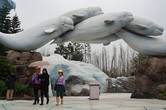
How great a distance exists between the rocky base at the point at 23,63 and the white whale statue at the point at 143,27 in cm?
517

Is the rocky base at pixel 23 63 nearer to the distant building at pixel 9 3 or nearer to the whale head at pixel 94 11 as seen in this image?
the whale head at pixel 94 11

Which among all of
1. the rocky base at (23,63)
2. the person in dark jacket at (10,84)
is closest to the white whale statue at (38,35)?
the rocky base at (23,63)

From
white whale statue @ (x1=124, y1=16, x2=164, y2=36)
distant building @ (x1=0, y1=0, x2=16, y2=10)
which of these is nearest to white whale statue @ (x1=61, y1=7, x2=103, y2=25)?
white whale statue @ (x1=124, y1=16, x2=164, y2=36)

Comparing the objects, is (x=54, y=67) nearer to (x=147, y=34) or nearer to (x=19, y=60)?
(x=19, y=60)

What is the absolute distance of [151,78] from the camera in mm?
11211

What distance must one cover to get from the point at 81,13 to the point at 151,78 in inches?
193

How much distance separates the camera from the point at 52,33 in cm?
1155

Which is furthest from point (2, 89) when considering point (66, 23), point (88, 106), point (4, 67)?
point (88, 106)

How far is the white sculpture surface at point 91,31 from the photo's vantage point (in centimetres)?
1141

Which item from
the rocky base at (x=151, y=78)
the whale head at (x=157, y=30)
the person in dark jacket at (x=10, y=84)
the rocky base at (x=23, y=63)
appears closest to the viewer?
the person in dark jacket at (x=10, y=84)

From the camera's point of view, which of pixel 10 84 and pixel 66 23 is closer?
pixel 10 84

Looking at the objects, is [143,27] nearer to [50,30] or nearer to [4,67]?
[50,30]

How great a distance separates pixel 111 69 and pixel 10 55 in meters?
24.3

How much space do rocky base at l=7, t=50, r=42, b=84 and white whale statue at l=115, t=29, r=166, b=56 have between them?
4762 mm
